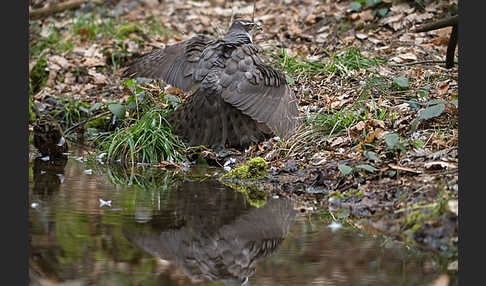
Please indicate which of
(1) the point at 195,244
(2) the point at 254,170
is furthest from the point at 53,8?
(1) the point at 195,244

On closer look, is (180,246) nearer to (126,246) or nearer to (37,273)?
(126,246)

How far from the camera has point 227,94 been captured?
669 cm

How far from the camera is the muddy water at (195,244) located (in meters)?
3.58

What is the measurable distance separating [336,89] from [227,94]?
1.59 metres

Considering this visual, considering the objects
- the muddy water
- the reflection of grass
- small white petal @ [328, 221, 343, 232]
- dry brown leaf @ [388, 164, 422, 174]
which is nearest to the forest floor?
dry brown leaf @ [388, 164, 422, 174]

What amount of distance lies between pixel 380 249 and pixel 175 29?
26.4 ft

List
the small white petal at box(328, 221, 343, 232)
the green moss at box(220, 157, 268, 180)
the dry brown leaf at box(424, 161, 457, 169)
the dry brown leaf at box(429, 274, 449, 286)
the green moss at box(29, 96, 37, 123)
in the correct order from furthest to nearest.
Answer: the green moss at box(29, 96, 37, 123), the green moss at box(220, 157, 268, 180), the dry brown leaf at box(424, 161, 457, 169), the small white petal at box(328, 221, 343, 232), the dry brown leaf at box(429, 274, 449, 286)

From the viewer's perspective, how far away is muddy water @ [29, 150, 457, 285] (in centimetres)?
358

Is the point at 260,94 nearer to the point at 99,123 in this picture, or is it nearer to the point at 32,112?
the point at 99,123

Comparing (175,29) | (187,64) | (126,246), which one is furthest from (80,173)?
(175,29)

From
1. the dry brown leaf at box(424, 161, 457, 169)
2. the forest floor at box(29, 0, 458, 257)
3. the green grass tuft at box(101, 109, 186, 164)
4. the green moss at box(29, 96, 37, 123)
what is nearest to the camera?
the forest floor at box(29, 0, 458, 257)

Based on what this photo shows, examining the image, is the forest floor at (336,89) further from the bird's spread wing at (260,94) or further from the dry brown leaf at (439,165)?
the bird's spread wing at (260,94)

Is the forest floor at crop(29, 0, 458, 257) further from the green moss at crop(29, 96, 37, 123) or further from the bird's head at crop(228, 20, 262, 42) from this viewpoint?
the bird's head at crop(228, 20, 262, 42)

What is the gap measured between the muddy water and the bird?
1188 millimetres
